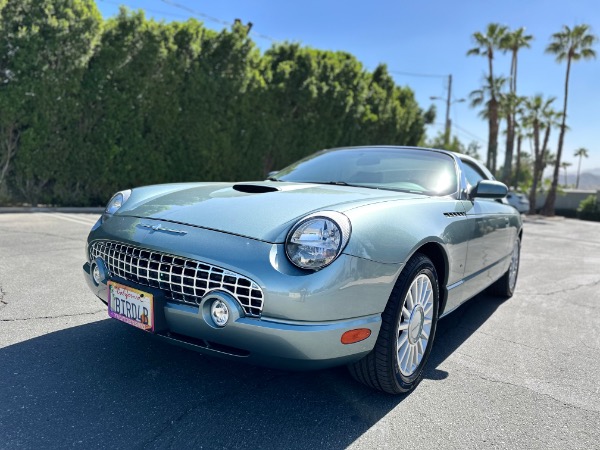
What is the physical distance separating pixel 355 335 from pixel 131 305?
107cm

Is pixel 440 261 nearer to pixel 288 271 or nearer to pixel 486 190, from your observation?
pixel 486 190

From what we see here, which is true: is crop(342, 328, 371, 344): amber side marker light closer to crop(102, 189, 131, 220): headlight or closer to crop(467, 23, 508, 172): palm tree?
crop(102, 189, 131, 220): headlight

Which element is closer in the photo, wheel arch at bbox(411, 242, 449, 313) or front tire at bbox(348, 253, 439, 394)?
front tire at bbox(348, 253, 439, 394)

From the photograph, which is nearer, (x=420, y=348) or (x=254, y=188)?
(x=420, y=348)

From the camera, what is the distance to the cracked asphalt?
2066 millimetres

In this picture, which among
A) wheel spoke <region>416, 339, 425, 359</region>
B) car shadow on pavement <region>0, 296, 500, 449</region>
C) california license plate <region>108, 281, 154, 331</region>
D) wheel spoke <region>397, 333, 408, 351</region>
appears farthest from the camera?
wheel spoke <region>416, 339, 425, 359</region>

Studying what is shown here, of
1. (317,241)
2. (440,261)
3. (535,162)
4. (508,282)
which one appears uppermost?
(535,162)

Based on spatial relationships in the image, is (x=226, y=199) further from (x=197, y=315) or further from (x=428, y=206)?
(x=428, y=206)

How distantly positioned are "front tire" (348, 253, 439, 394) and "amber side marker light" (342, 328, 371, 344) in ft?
0.48

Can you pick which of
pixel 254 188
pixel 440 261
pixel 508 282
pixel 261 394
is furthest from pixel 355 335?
pixel 508 282

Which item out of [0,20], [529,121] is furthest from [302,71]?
[529,121]

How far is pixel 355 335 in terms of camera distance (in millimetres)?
2141

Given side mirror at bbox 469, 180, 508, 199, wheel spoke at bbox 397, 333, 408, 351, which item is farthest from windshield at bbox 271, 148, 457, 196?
wheel spoke at bbox 397, 333, 408, 351

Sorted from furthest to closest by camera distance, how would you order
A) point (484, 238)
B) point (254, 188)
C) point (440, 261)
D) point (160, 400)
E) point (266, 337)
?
point (484, 238), point (254, 188), point (440, 261), point (160, 400), point (266, 337)
